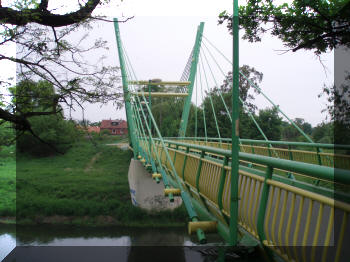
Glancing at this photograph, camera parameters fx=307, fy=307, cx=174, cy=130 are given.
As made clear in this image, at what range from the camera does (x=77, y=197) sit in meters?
15.3

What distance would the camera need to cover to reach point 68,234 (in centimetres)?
1210

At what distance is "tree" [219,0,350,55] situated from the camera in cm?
349

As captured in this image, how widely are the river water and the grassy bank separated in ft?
2.16

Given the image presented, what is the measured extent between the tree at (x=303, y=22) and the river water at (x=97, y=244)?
7070 millimetres

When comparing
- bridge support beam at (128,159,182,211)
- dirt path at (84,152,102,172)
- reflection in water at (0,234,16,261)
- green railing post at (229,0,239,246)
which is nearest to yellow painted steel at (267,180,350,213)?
green railing post at (229,0,239,246)

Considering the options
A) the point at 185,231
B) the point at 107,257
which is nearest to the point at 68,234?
the point at 107,257

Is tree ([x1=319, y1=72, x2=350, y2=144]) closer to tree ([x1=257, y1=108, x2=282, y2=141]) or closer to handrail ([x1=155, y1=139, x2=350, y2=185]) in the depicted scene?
handrail ([x1=155, y1=139, x2=350, y2=185])

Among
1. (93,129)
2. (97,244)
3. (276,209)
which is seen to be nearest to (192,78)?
(97,244)

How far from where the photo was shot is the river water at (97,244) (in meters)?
10.3

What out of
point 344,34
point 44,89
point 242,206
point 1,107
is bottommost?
point 242,206

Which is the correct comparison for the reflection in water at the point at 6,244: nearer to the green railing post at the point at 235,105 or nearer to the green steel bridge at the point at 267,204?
the green steel bridge at the point at 267,204

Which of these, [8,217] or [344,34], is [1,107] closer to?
[344,34]

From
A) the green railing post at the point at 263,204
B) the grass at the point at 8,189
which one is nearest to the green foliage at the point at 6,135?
the green railing post at the point at 263,204

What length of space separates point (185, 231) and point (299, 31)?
33.6ft
